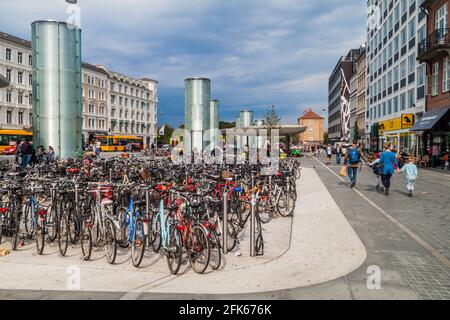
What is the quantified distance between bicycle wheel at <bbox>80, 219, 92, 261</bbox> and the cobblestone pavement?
3688 millimetres

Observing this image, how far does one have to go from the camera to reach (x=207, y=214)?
242 inches

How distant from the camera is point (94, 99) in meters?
83.4

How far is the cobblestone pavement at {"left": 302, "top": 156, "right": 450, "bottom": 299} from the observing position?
17.3 feet

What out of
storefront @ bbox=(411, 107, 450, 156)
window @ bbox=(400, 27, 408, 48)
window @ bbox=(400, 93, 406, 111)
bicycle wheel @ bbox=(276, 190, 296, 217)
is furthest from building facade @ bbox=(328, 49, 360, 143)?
bicycle wheel @ bbox=(276, 190, 296, 217)

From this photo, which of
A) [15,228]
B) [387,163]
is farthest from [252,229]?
[387,163]

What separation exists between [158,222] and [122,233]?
0.65 m

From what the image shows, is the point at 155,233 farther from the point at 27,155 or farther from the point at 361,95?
the point at 361,95

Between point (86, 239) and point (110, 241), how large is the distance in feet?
2.69

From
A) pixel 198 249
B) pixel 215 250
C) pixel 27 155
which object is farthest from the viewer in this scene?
pixel 27 155

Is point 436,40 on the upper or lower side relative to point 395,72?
lower

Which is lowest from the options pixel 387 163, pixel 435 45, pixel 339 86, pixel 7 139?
pixel 387 163

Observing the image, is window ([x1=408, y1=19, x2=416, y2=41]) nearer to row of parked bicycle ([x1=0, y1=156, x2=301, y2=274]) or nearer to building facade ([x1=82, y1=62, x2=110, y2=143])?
row of parked bicycle ([x1=0, y1=156, x2=301, y2=274])

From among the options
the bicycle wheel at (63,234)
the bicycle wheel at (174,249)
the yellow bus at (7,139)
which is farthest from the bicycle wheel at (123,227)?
the yellow bus at (7,139)
